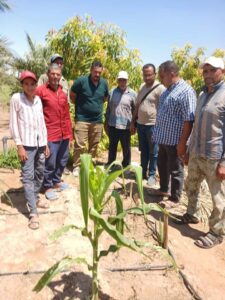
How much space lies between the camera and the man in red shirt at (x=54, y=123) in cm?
400

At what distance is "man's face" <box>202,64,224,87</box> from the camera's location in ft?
10.3

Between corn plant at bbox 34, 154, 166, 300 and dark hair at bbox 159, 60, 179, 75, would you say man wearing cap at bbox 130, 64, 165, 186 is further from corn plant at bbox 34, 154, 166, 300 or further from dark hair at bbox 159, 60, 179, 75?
corn plant at bbox 34, 154, 166, 300

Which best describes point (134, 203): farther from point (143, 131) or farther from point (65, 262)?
point (65, 262)

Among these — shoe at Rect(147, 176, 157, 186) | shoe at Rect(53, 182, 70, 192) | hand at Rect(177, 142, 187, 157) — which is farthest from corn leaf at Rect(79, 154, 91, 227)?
shoe at Rect(147, 176, 157, 186)

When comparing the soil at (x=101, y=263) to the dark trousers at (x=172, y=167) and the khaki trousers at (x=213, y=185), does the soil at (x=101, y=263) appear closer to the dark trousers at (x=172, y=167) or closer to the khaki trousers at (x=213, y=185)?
the khaki trousers at (x=213, y=185)

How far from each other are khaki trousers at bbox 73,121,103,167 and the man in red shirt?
0.73 m

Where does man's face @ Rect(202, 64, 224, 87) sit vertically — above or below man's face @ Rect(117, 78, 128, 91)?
above

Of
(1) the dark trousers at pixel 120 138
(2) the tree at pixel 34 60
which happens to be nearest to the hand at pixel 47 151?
(1) the dark trousers at pixel 120 138

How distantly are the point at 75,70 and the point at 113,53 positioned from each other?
42.1 inches

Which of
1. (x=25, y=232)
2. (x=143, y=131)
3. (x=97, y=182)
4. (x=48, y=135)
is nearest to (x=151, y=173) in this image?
(x=143, y=131)

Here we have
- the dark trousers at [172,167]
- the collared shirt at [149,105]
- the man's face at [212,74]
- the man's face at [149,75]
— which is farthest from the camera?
the collared shirt at [149,105]

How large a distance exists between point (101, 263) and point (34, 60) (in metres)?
9.89

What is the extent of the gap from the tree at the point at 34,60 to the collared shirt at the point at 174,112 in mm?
7582

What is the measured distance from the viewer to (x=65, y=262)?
2.25 meters
